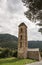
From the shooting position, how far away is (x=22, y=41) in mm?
42281

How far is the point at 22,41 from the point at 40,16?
28410mm

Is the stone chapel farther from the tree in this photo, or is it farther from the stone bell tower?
the tree

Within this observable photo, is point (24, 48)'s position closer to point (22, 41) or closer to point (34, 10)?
point (22, 41)

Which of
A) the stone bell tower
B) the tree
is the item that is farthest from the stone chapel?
the tree

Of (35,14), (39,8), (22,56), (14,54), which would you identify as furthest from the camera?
(14,54)

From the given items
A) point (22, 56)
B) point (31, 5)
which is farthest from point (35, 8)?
point (22, 56)

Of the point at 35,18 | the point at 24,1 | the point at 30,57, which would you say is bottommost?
the point at 30,57

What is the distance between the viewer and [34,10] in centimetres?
1399

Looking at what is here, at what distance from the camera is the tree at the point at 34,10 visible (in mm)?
13234

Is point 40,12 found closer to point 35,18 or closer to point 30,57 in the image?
point 35,18

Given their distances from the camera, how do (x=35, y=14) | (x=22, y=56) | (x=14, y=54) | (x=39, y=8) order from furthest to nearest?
1. (x=14, y=54)
2. (x=22, y=56)
3. (x=35, y=14)
4. (x=39, y=8)

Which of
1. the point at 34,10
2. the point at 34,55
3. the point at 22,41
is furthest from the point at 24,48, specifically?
the point at 34,10

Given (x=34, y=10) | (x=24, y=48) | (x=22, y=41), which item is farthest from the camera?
(x=22, y=41)

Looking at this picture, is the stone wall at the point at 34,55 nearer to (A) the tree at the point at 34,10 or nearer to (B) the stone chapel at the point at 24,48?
(B) the stone chapel at the point at 24,48
